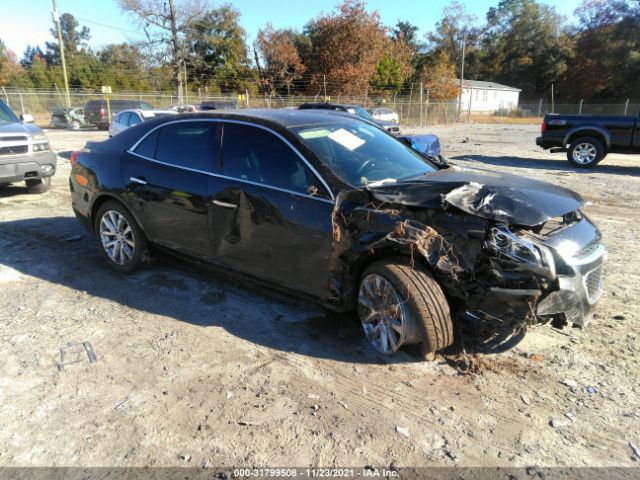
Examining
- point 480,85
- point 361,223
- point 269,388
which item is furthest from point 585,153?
point 480,85

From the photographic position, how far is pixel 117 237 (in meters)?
5.05

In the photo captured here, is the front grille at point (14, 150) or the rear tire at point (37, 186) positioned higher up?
the front grille at point (14, 150)

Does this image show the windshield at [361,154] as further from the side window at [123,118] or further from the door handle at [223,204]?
the side window at [123,118]

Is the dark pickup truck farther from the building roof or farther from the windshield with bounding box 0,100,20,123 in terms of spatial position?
the building roof

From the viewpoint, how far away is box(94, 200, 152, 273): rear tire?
4.88 metres

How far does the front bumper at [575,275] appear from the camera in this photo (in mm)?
3041

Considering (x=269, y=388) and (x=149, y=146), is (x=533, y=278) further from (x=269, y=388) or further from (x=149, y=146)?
(x=149, y=146)

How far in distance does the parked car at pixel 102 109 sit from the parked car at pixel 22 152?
18.5 meters

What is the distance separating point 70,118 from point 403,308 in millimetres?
28588

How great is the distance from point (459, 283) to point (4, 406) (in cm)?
293

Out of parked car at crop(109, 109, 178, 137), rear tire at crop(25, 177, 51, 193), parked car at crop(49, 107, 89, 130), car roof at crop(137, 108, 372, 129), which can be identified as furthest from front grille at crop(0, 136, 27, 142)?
parked car at crop(49, 107, 89, 130)

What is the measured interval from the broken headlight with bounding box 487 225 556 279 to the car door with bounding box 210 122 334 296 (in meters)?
1.11

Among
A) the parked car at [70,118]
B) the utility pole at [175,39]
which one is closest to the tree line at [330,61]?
the utility pole at [175,39]

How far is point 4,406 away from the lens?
3016 mm
